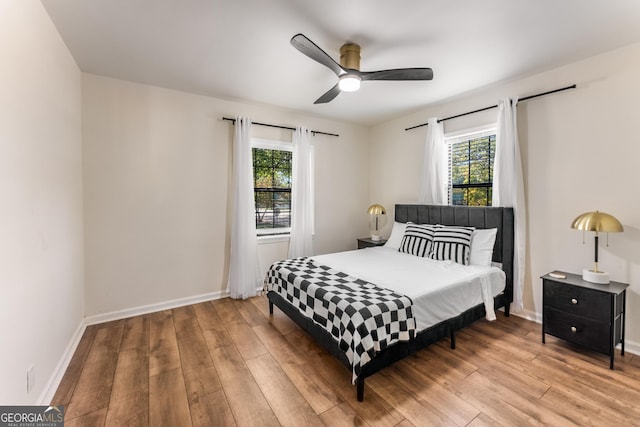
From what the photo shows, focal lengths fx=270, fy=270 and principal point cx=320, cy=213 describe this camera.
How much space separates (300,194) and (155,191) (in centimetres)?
188

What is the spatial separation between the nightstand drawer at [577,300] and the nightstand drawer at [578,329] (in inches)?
1.8

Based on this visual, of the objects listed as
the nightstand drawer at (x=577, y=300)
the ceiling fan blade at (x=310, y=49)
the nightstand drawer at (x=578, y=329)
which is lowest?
the nightstand drawer at (x=578, y=329)

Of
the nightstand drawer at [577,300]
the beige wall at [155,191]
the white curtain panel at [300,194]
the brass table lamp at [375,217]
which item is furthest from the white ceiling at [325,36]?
the nightstand drawer at [577,300]

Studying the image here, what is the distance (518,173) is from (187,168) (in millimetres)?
3863

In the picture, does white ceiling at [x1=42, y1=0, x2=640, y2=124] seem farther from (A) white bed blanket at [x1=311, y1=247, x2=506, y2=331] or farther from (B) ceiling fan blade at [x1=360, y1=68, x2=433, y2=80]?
(A) white bed blanket at [x1=311, y1=247, x2=506, y2=331]

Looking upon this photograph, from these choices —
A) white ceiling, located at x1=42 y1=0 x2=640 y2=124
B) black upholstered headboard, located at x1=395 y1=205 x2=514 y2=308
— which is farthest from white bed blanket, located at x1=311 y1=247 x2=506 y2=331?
white ceiling, located at x1=42 y1=0 x2=640 y2=124

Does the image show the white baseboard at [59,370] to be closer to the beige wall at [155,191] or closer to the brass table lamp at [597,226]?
the beige wall at [155,191]

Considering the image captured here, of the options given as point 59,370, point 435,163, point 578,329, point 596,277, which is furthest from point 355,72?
point 59,370

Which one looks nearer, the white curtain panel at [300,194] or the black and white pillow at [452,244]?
the black and white pillow at [452,244]

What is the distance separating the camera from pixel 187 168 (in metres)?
3.38

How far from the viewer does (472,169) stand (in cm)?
361

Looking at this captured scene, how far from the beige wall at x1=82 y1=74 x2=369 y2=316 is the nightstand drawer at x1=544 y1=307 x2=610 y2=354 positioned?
10.5 feet

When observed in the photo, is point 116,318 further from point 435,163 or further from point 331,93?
point 435,163

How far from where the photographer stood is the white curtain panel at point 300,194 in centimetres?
406
